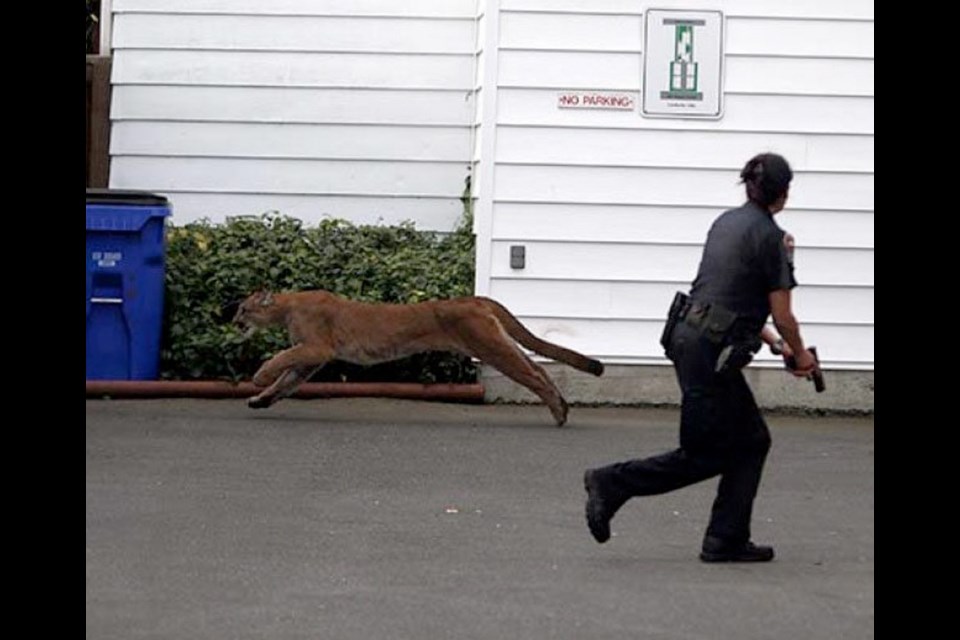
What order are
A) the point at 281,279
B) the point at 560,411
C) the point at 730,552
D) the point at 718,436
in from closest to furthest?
the point at 718,436
the point at 730,552
the point at 560,411
the point at 281,279

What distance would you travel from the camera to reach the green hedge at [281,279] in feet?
49.3

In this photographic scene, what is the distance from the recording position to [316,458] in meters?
12.7

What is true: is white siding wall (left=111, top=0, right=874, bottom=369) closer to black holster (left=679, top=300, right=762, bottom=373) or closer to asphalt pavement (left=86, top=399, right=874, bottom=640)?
asphalt pavement (left=86, top=399, right=874, bottom=640)

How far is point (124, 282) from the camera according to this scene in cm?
1489

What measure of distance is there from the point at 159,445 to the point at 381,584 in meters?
4.16

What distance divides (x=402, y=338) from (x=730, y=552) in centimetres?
479

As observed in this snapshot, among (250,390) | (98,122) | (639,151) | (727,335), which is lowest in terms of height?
(250,390)

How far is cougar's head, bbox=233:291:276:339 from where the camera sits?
1434 centimetres

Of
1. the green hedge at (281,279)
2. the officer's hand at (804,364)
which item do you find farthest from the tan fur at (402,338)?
the officer's hand at (804,364)

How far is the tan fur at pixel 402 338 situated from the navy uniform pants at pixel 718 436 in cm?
443

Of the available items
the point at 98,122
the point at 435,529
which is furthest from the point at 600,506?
the point at 98,122

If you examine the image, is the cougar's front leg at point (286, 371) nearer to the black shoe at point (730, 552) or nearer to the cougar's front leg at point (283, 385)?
the cougar's front leg at point (283, 385)

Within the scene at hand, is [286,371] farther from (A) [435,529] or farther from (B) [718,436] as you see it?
(B) [718,436]
